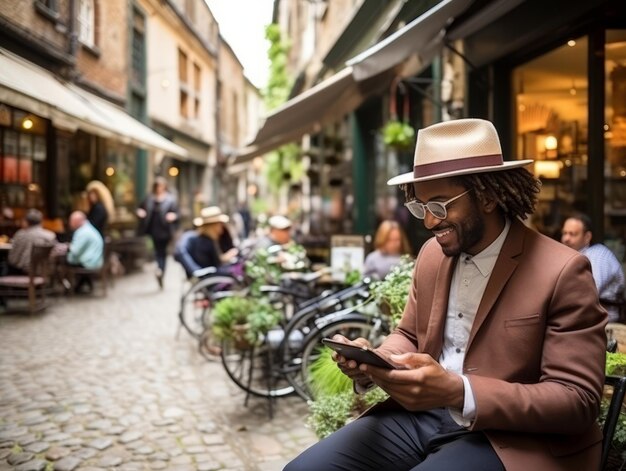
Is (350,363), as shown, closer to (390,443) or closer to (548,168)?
(390,443)

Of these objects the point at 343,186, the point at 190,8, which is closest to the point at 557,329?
the point at 343,186

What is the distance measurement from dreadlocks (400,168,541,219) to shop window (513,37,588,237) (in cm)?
327

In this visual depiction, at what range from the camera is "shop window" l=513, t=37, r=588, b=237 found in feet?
17.0

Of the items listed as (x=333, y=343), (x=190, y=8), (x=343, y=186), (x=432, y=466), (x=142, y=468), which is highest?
(x=190, y=8)

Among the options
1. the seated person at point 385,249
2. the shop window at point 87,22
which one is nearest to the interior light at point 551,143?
the seated person at point 385,249

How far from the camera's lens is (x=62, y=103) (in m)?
8.35

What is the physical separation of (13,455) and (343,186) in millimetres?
9180

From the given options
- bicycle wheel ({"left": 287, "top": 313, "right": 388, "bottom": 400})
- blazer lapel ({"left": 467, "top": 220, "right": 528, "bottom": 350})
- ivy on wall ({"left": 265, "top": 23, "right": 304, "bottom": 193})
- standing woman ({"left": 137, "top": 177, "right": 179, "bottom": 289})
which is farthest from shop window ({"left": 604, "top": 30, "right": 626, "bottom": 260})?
ivy on wall ({"left": 265, "top": 23, "right": 304, "bottom": 193})

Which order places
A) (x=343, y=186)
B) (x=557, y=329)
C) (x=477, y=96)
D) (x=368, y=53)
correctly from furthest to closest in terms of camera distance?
(x=343, y=186)
(x=477, y=96)
(x=368, y=53)
(x=557, y=329)

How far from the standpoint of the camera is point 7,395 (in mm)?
5035

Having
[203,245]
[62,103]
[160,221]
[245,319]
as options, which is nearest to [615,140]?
[245,319]

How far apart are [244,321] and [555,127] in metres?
3.46

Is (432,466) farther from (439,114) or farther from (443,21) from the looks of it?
(439,114)

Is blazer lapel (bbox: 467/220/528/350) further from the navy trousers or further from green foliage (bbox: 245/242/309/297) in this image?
green foliage (bbox: 245/242/309/297)
